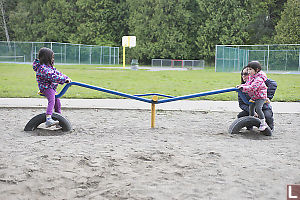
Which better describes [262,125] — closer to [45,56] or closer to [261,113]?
[261,113]

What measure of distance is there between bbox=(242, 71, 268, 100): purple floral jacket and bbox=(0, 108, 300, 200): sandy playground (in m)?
0.64

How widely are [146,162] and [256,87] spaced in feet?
7.82

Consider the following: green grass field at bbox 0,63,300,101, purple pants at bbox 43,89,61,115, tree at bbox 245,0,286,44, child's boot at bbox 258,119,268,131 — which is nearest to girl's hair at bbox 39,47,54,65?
purple pants at bbox 43,89,61,115

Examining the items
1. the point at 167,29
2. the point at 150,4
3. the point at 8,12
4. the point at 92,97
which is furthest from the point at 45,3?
the point at 92,97

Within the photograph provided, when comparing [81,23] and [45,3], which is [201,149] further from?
[45,3]

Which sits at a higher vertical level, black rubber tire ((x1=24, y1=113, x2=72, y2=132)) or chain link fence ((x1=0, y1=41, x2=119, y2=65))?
chain link fence ((x1=0, y1=41, x2=119, y2=65))

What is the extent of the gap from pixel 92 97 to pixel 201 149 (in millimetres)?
5706

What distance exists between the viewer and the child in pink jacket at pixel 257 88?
5.50 meters

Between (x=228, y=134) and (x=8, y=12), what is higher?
(x=8, y=12)

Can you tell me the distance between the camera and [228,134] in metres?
5.64

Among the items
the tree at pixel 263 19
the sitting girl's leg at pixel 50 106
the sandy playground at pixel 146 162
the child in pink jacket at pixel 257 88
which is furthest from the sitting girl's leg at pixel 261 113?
the tree at pixel 263 19

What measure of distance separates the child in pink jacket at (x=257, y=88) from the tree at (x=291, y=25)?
3125 centimetres

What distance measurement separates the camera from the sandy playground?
3.18m

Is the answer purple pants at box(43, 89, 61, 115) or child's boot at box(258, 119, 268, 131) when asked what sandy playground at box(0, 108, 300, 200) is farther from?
purple pants at box(43, 89, 61, 115)
